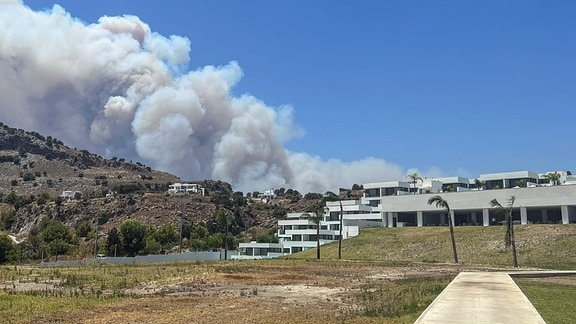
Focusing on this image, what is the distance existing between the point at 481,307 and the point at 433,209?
98.4 m

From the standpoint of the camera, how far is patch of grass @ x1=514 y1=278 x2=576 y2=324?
2048cm

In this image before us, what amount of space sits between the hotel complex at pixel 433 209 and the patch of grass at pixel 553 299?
208ft

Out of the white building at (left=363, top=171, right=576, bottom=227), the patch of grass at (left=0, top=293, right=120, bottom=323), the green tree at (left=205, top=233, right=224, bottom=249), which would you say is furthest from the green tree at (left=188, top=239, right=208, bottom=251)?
the patch of grass at (left=0, top=293, right=120, bottom=323)

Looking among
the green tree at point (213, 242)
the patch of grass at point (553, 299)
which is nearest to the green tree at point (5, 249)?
the green tree at point (213, 242)

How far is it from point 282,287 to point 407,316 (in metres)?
15.4

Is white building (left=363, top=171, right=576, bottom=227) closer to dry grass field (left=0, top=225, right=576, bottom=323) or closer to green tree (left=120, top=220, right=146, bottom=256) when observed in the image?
green tree (left=120, top=220, right=146, bottom=256)

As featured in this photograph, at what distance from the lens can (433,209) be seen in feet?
379

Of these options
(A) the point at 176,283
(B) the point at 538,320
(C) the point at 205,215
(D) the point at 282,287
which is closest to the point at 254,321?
(B) the point at 538,320

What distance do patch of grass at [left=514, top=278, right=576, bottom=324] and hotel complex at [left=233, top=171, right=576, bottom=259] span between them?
6336 cm

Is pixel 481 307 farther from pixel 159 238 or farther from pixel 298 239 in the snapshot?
pixel 159 238

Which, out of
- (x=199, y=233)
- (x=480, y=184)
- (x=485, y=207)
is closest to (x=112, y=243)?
(x=199, y=233)

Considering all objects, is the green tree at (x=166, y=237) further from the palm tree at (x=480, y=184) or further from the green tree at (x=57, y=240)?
the palm tree at (x=480, y=184)

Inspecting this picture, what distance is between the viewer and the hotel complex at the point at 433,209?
100 metres

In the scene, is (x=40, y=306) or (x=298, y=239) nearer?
(x=40, y=306)
